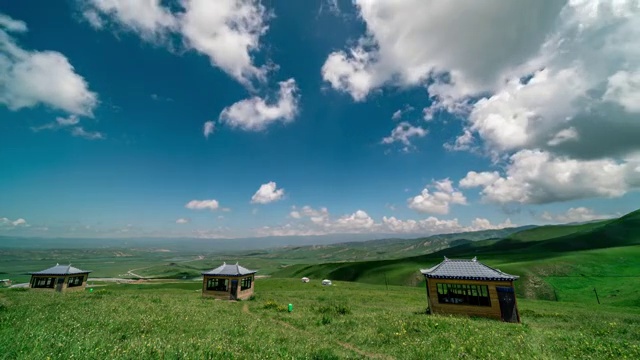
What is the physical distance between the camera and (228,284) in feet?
149

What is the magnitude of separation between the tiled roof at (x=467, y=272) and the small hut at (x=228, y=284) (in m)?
30.3

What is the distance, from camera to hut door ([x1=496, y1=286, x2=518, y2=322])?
93.0 feet

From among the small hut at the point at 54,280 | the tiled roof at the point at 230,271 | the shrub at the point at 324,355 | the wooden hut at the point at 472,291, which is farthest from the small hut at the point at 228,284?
the shrub at the point at 324,355

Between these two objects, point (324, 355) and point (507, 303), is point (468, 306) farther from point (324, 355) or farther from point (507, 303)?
point (324, 355)

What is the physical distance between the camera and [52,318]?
1702 centimetres

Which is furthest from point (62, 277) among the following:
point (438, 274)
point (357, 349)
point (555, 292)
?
point (555, 292)

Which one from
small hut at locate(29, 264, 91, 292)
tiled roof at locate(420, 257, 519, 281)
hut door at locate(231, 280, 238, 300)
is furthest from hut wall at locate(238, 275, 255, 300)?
small hut at locate(29, 264, 91, 292)

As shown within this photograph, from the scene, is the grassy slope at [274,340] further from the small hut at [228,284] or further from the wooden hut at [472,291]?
the small hut at [228,284]

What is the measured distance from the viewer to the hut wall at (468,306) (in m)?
29.1

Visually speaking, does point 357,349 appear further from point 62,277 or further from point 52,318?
point 62,277

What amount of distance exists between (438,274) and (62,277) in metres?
68.0

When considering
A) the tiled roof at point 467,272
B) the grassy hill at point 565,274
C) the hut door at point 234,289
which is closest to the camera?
the tiled roof at point 467,272

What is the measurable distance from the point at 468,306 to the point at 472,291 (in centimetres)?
173

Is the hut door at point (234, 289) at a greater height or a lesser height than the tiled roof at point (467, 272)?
lesser
